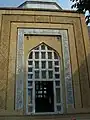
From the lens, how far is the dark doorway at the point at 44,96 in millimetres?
9979

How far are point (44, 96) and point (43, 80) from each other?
2.32 ft

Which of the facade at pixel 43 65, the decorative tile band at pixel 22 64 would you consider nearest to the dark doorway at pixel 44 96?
the facade at pixel 43 65

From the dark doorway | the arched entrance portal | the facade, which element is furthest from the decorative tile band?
the dark doorway

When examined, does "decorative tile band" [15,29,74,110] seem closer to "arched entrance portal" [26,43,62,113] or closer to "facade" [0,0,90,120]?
"facade" [0,0,90,120]

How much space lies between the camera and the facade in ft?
31.7

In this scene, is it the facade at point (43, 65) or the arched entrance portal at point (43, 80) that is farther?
the arched entrance portal at point (43, 80)

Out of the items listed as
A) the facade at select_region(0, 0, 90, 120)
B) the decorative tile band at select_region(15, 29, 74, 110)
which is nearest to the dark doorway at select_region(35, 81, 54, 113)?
the facade at select_region(0, 0, 90, 120)

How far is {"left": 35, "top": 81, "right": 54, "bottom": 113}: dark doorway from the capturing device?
9.98 m

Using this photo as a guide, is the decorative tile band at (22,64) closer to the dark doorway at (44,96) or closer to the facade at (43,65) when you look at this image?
the facade at (43,65)

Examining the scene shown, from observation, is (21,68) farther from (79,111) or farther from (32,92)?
(79,111)

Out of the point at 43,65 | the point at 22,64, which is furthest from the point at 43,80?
the point at 22,64

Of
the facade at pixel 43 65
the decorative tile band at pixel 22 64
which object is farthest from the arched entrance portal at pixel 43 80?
the decorative tile band at pixel 22 64

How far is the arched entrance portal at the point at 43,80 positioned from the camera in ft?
32.6

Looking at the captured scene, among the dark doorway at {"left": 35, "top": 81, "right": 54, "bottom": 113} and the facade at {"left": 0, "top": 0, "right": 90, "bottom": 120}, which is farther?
the dark doorway at {"left": 35, "top": 81, "right": 54, "bottom": 113}
